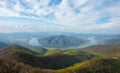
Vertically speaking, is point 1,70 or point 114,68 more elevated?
point 1,70

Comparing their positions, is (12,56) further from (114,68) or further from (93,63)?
(114,68)

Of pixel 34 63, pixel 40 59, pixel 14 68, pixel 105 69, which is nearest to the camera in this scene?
pixel 14 68

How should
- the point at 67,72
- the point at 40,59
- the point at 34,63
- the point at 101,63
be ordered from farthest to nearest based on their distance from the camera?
the point at 40,59 → the point at 34,63 → the point at 101,63 → the point at 67,72

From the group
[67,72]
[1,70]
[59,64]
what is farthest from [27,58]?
[1,70]

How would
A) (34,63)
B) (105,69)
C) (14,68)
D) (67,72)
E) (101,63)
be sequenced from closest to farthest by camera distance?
(14,68), (67,72), (105,69), (101,63), (34,63)

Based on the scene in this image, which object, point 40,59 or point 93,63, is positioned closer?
point 93,63

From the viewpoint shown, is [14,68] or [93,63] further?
[93,63]

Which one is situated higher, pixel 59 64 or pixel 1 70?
pixel 1 70

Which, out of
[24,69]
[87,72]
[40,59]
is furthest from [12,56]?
[87,72]

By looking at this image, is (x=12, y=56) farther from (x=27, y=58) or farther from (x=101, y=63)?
(x=101, y=63)
